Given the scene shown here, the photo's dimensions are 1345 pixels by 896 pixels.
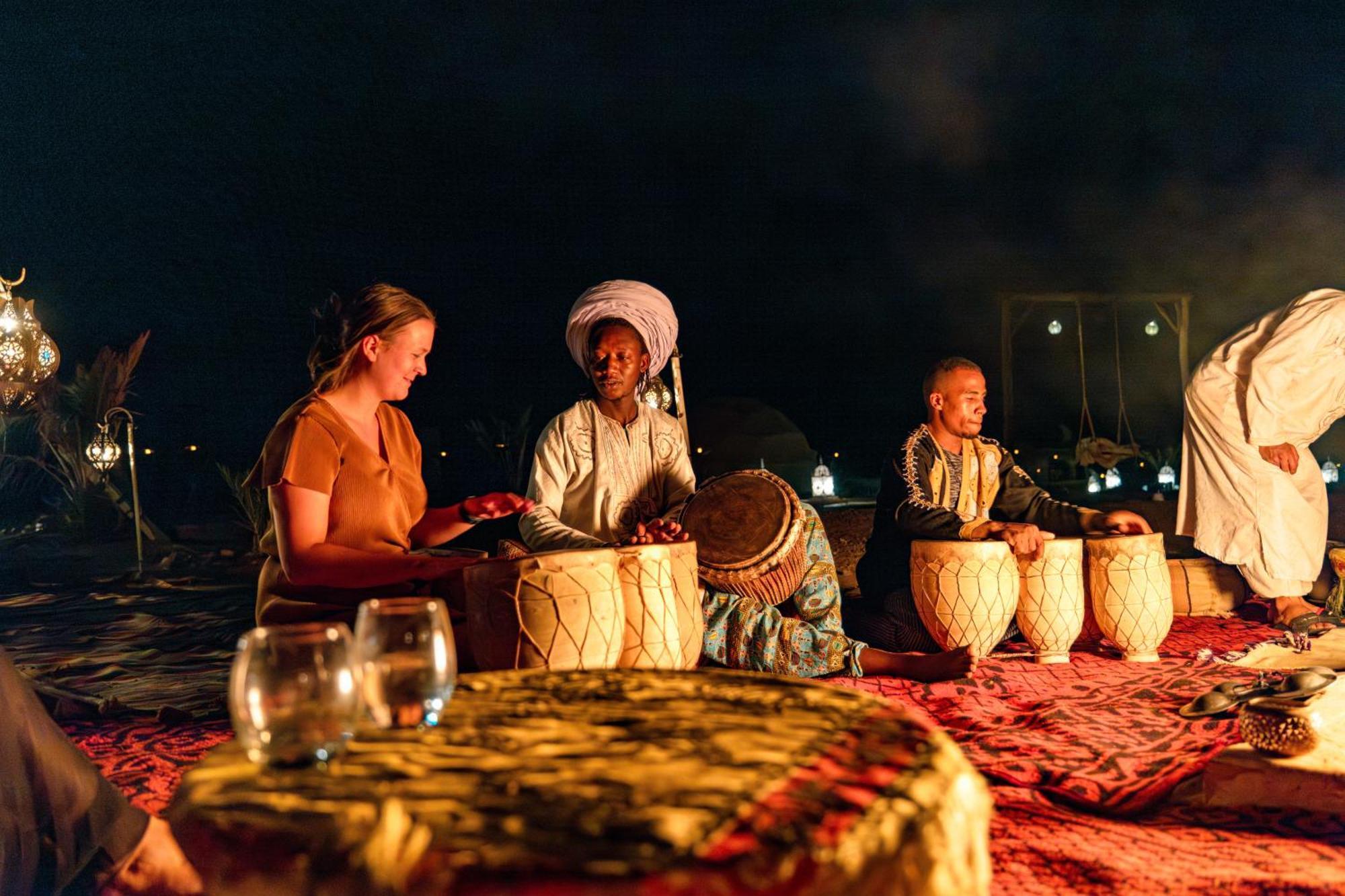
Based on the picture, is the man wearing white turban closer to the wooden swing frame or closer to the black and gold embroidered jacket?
the black and gold embroidered jacket

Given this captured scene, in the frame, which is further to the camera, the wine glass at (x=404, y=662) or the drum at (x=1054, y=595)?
the drum at (x=1054, y=595)

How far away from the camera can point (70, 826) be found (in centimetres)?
162

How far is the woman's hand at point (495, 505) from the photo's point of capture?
9.31 ft

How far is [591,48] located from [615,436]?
247 inches

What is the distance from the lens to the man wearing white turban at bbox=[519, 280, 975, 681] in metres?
3.92

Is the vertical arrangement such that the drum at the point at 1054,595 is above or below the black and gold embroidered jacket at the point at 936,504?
below

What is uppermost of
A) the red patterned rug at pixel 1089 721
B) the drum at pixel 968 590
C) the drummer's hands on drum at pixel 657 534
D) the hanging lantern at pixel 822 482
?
the hanging lantern at pixel 822 482

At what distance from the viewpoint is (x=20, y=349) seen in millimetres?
6297

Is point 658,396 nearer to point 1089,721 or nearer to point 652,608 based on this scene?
point 1089,721

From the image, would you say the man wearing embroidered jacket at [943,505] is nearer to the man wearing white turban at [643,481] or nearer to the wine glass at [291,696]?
the man wearing white turban at [643,481]

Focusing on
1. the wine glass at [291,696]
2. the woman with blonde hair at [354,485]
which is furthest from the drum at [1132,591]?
the wine glass at [291,696]

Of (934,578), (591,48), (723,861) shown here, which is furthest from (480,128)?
(723,861)

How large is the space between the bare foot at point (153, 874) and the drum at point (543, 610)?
1079 millimetres

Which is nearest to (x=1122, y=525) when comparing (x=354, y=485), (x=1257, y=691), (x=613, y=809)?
(x=1257, y=691)
